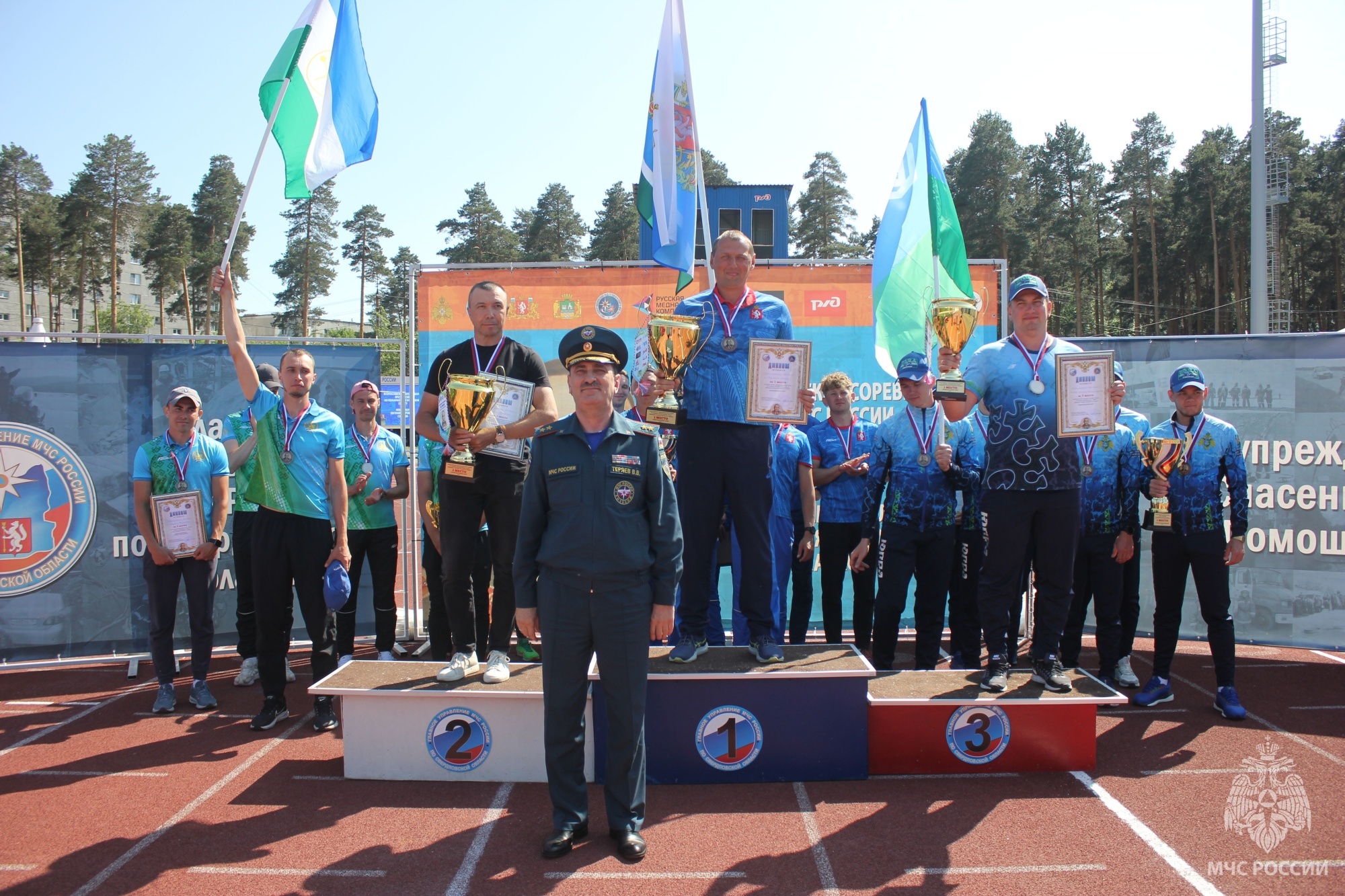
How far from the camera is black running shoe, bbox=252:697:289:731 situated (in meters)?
4.97

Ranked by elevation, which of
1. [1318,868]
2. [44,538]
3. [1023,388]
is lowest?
[1318,868]

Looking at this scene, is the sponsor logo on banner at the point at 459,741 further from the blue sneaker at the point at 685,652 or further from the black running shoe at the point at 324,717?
the black running shoe at the point at 324,717

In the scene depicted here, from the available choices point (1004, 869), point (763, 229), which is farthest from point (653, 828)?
point (763, 229)

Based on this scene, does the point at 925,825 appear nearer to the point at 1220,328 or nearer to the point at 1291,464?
the point at 1291,464

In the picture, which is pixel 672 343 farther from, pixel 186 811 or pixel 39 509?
pixel 39 509

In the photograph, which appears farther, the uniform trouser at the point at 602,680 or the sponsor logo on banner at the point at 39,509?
the sponsor logo on banner at the point at 39,509

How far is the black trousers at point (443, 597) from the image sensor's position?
486 centimetres

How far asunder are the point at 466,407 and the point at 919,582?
10.4 ft

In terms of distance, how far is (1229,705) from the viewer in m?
5.14

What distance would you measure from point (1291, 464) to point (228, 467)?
7753mm

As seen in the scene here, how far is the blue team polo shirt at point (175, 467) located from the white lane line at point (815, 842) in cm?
407

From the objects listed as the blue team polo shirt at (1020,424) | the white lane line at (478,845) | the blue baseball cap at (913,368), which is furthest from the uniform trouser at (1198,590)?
the white lane line at (478,845)

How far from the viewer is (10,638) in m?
6.46

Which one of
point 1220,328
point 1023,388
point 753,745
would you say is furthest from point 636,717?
point 1220,328
